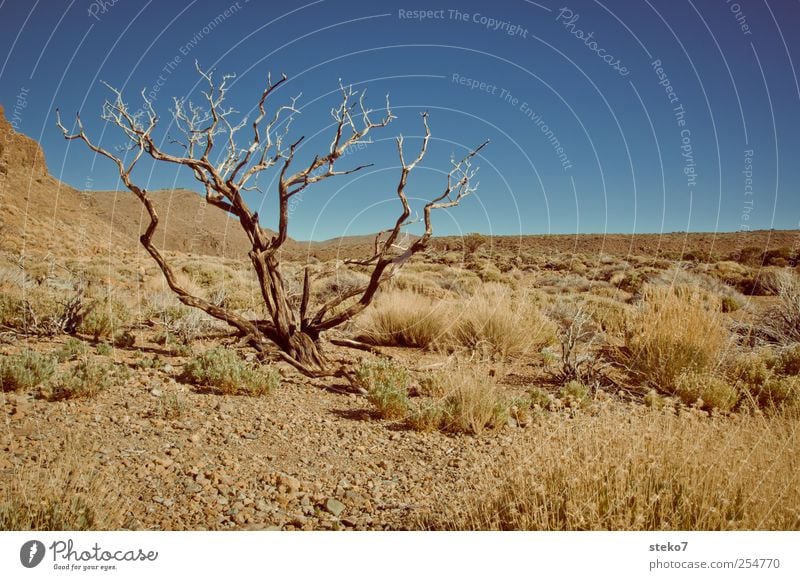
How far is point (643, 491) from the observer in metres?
2.27

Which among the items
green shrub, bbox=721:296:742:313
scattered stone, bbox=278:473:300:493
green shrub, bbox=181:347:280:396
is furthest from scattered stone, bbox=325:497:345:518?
green shrub, bbox=721:296:742:313

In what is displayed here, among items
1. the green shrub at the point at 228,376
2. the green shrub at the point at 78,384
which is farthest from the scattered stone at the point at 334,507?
the green shrub at the point at 78,384

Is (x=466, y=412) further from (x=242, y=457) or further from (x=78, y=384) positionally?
(x=78, y=384)

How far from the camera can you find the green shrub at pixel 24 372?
3971 millimetres

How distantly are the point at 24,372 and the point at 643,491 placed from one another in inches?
183

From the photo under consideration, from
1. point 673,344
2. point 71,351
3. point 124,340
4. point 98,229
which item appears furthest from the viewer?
point 98,229

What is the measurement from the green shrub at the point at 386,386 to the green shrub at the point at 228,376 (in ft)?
3.06

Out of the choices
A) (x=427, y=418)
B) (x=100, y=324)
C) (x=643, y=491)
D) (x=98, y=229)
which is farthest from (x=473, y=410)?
(x=98, y=229)

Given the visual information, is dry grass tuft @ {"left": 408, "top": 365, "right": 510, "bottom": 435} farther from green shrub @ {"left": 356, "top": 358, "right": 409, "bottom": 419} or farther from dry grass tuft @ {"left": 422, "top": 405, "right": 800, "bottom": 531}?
dry grass tuft @ {"left": 422, "top": 405, "right": 800, "bottom": 531}

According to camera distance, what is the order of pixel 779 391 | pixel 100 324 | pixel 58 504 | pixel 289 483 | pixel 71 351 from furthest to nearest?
pixel 100 324
pixel 71 351
pixel 779 391
pixel 289 483
pixel 58 504

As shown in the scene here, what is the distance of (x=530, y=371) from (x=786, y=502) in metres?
4.04

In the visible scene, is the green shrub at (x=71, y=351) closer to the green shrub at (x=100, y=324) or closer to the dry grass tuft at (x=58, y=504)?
the green shrub at (x=100, y=324)

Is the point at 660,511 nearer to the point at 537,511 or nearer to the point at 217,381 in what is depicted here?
the point at 537,511
